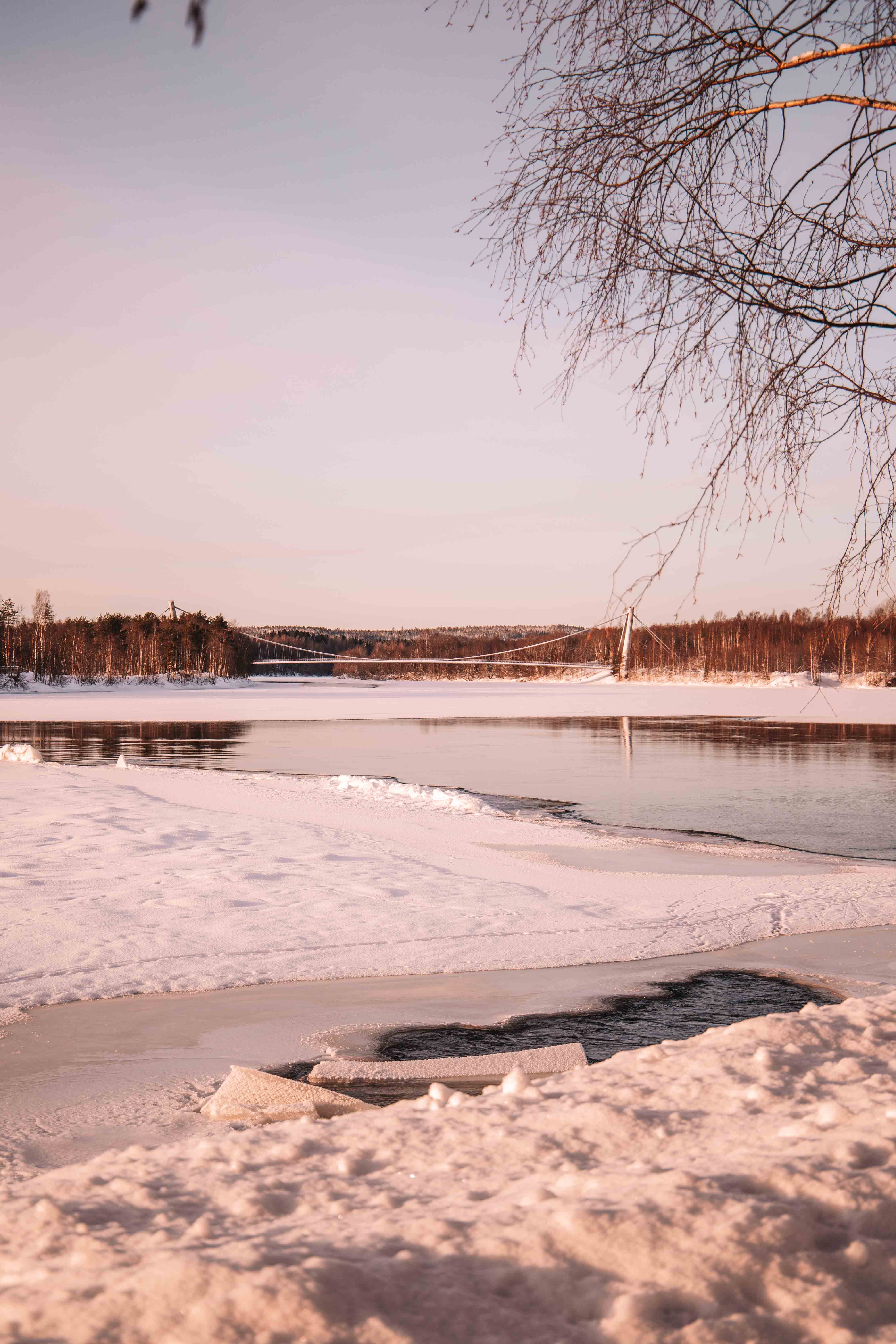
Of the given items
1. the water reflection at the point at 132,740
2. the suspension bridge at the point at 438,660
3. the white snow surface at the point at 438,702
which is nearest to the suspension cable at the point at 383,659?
the suspension bridge at the point at 438,660

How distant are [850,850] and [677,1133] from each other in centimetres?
707

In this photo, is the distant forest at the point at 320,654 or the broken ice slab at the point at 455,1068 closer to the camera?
the broken ice slab at the point at 455,1068

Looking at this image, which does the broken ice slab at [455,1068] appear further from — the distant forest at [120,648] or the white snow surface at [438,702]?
the distant forest at [120,648]

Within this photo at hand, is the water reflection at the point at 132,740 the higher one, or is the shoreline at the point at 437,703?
the water reflection at the point at 132,740

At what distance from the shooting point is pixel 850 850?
8656mm

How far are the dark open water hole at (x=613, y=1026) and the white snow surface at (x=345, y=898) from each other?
27.6 inches

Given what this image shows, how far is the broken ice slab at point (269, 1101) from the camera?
2975mm

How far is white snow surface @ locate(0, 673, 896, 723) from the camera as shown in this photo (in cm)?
3288

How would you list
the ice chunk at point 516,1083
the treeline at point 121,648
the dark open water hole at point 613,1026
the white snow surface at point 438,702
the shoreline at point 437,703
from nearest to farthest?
the ice chunk at point 516,1083 → the dark open water hole at point 613,1026 → the shoreline at point 437,703 → the white snow surface at point 438,702 → the treeline at point 121,648

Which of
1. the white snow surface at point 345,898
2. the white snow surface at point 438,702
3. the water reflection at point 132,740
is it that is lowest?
the white snow surface at point 438,702

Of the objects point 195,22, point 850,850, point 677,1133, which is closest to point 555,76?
point 195,22

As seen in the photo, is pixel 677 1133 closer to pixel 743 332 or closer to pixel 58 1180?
pixel 58 1180

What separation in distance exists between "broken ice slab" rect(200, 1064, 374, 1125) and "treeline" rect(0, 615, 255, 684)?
6628cm

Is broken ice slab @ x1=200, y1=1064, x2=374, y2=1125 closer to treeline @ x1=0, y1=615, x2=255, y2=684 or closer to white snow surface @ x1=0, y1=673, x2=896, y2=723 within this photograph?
Answer: white snow surface @ x1=0, y1=673, x2=896, y2=723
